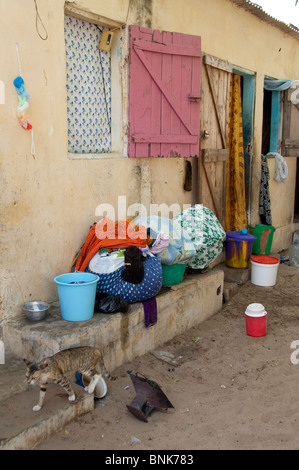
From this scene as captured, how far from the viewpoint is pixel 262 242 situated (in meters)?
7.39

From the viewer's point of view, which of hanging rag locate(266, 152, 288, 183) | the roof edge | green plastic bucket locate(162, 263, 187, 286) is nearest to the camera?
green plastic bucket locate(162, 263, 187, 286)

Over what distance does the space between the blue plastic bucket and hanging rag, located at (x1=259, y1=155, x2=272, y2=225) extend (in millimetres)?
4988

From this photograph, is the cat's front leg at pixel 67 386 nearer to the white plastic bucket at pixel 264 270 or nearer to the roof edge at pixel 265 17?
the white plastic bucket at pixel 264 270

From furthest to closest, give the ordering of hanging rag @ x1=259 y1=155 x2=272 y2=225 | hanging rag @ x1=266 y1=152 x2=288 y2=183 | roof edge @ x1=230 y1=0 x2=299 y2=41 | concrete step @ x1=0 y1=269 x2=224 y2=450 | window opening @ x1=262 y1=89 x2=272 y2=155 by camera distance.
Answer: window opening @ x1=262 y1=89 x2=272 y2=155
hanging rag @ x1=266 y1=152 x2=288 y2=183
hanging rag @ x1=259 y1=155 x2=272 y2=225
roof edge @ x1=230 y1=0 x2=299 y2=41
concrete step @ x1=0 y1=269 x2=224 y2=450

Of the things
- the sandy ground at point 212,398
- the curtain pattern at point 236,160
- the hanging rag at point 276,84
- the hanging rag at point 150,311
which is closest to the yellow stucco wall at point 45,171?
the hanging rag at point 150,311

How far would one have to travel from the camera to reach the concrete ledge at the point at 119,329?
141 inches

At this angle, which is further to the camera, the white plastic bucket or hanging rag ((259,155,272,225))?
hanging rag ((259,155,272,225))

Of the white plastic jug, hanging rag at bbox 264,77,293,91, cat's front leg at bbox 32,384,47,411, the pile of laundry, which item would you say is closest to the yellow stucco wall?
the pile of laundry

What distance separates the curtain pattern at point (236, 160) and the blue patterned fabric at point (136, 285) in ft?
11.3

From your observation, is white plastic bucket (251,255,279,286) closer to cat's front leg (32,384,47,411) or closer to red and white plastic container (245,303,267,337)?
red and white plastic container (245,303,267,337)

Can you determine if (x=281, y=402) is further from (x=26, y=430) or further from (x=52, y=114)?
(x=52, y=114)

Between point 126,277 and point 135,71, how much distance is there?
226cm

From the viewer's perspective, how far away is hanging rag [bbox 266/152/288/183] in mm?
8383

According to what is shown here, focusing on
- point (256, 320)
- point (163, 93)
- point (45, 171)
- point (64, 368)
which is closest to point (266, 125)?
point (163, 93)
